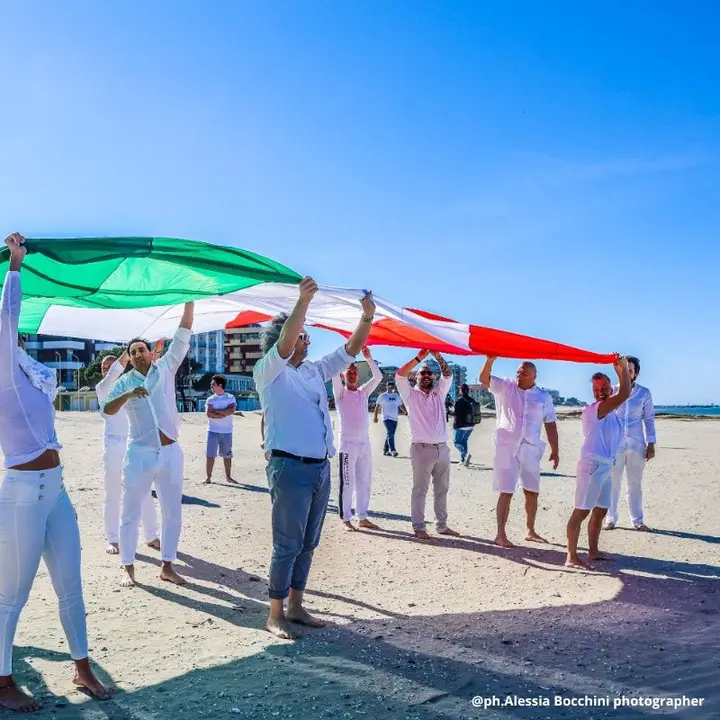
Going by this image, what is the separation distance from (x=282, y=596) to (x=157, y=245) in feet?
8.29

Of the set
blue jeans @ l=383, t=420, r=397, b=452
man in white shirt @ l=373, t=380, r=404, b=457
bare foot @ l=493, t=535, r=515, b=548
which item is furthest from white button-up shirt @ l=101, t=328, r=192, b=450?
blue jeans @ l=383, t=420, r=397, b=452

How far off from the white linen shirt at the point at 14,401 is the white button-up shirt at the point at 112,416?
2.82 meters

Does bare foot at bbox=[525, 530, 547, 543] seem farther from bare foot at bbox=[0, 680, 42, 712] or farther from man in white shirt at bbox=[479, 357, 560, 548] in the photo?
bare foot at bbox=[0, 680, 42, 712]

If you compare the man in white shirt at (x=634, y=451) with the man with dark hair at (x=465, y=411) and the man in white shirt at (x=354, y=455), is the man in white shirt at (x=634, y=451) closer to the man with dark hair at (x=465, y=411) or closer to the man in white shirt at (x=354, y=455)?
the man in white shirt at (x=354, y=455)

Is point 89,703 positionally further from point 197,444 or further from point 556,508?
point 197,444

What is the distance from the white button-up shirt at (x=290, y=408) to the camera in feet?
15.7

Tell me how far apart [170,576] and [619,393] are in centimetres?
445

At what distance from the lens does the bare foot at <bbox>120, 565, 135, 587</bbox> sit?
248 inches

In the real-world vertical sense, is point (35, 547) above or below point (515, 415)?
below

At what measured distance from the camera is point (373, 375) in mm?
9117

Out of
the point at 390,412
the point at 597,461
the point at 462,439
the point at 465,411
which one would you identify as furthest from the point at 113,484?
the point at 390,412

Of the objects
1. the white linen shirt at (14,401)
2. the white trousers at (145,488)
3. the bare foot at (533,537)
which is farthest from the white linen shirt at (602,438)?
the white linen shirt at (14,401)

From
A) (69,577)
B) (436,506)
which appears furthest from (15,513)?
(436,506)

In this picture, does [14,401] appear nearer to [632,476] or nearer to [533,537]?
[533,537]
